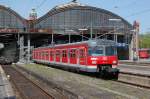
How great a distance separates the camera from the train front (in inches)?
1267

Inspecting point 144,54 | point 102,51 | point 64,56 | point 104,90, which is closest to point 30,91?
Result: point 104,90

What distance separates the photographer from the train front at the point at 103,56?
3219 centimetres

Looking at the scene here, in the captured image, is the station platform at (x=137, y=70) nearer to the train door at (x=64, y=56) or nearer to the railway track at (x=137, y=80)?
the railway track at (x=137, y=80)

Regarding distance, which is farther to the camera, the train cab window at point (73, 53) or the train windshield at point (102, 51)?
the train cab window at point (73, 53)

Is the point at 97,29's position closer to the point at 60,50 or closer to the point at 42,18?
the point at 42,18

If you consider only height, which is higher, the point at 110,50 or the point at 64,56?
the point at 110,50

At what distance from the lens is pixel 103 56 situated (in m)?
32.7

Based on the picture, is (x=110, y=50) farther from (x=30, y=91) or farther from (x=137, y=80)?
(x=30, y=91)

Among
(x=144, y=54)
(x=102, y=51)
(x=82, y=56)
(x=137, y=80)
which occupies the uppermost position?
(x=102, y=51)

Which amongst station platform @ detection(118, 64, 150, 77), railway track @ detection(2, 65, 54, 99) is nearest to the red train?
station platform @ detection(118, 64, 150, 77)

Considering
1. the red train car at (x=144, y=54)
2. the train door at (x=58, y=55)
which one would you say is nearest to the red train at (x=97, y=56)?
the train door at (x=58, y=55)

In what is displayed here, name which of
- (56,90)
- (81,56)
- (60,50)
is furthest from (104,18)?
(56,90)

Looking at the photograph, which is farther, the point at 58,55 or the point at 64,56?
the point at 58,55

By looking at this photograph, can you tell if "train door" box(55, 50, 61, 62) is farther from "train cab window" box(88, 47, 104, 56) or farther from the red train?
"train cab window" box(88, 47, 104, 56)
